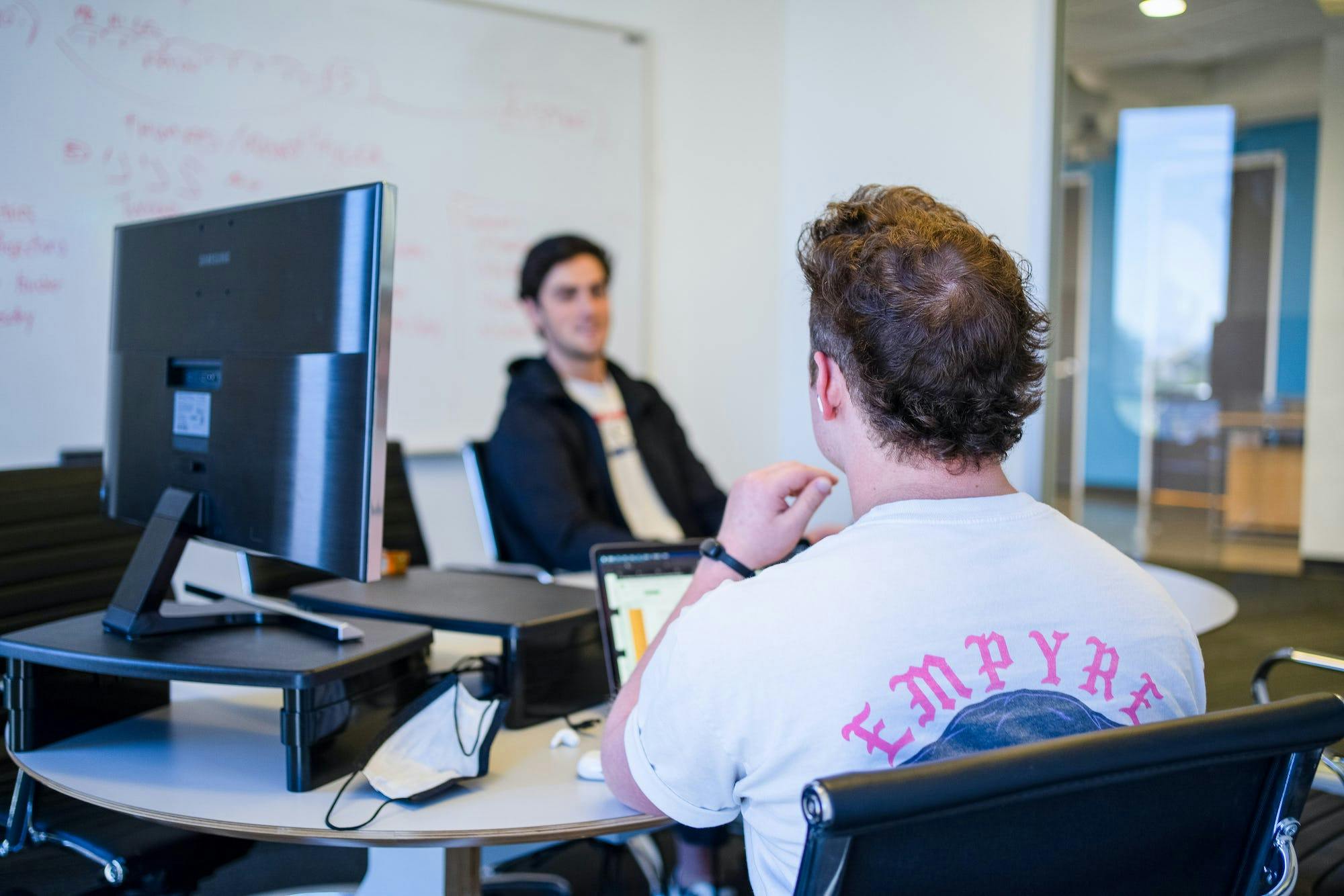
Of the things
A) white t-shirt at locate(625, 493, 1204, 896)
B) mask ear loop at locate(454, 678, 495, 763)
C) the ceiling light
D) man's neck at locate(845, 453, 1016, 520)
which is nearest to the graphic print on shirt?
white t-shirt at locate(625, 493, 1204, 896)

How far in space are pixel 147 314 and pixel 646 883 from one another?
5.03 ft

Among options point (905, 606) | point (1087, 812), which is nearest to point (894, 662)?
point (905, 606)

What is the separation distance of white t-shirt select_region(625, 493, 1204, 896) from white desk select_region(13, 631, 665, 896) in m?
0.24

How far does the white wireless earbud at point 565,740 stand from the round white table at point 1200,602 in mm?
883

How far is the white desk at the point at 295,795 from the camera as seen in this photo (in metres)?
1.04

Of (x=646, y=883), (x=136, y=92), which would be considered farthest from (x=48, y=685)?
(x=136, y=92)

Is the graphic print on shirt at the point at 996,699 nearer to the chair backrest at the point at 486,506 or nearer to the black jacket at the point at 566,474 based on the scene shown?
the black jacket at the point at 566,474

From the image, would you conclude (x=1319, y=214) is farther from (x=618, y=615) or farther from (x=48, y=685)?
(x=48, y=685)

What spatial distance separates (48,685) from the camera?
128cm

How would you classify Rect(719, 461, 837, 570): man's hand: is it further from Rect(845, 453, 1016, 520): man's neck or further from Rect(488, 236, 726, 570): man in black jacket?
Rect(488, 236, 726, 570): man in black jacket

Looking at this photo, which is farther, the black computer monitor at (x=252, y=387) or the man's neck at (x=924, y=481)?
the black computer monitor at (x=252, y=387)

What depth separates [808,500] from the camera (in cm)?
109

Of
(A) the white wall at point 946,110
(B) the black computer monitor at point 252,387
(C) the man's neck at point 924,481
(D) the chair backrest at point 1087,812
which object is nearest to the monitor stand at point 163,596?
(B) the black computer monitor at point 252,387

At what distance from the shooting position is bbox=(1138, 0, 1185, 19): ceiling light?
338 centimetres
